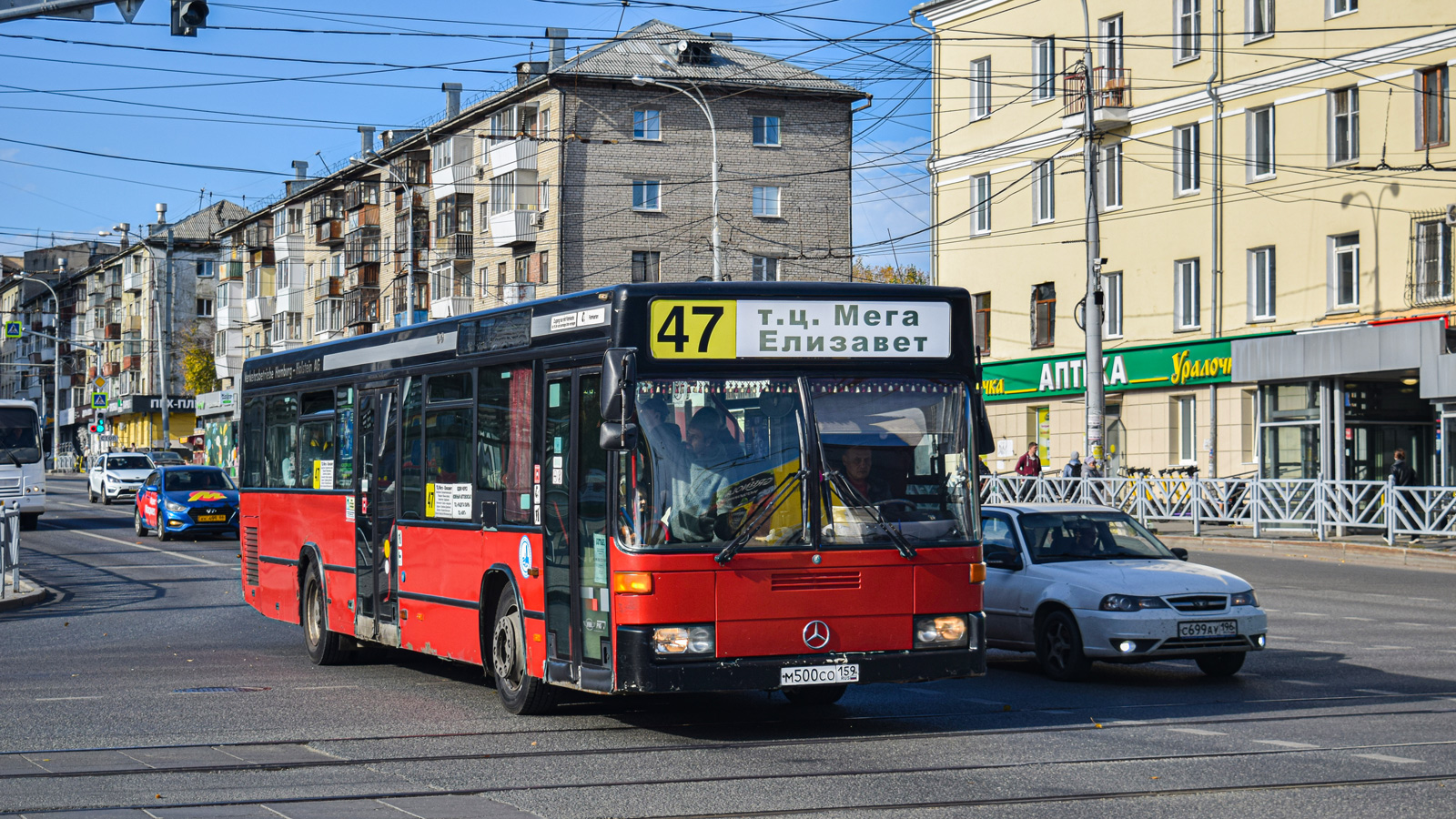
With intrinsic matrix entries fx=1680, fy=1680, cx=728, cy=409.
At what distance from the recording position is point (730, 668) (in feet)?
31.0

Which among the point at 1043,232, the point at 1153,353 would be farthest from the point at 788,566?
the point at 1043,232

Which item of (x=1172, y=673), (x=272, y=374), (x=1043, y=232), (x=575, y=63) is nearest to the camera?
(x=1172, y=673)

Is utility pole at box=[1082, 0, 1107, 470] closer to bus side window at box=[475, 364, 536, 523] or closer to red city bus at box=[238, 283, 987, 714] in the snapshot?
bus side window at box=[475, 364, 536, 523]

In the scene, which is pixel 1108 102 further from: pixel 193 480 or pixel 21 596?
pixel 21 596

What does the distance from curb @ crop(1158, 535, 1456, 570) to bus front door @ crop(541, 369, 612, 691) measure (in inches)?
721

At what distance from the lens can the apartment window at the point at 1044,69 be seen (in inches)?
1718

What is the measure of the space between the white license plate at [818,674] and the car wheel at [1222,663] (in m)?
4.27

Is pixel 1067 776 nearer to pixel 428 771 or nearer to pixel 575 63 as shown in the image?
pixel 428 771

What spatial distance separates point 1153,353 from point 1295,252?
4.80 metres

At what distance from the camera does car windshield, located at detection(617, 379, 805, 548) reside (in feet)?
31.0

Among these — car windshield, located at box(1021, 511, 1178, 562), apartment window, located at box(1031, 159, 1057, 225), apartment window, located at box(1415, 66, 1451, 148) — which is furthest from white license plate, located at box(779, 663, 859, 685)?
apartment window, located at box(1031, 159, 1057, 225)

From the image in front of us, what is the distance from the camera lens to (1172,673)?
1353cm

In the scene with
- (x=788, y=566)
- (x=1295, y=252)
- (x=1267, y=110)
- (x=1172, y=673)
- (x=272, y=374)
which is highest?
(x=1267, y=110)

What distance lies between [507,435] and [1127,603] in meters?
4.80
